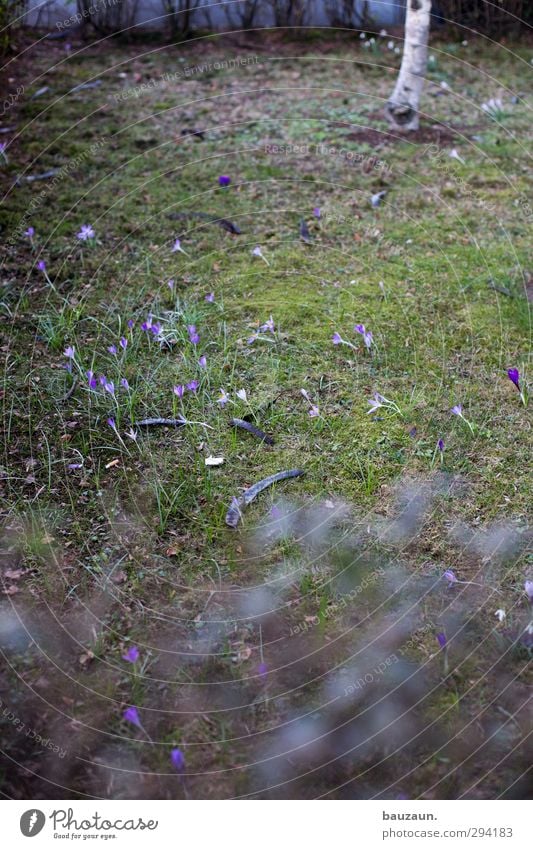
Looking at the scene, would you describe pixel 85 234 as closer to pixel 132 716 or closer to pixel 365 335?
pixel 365 335

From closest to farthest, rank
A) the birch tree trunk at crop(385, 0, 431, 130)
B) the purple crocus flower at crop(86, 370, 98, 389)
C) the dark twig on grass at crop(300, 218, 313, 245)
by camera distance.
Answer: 1. the purple crocus flower at crop(86, 370, 98, 389)
2. the dark twig on grass at crop(300, 218, 313, 245)
3. the birch tree trunk at crop(385, 0, 431, 130)

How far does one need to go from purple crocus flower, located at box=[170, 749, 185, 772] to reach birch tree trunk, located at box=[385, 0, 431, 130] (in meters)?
4.80

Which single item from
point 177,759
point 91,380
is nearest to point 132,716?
point 177,759

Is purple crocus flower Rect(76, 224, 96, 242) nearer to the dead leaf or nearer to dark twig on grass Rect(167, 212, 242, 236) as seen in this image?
dark twig on grass Rect(167, 212, 242, 236)

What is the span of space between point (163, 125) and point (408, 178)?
189 cm

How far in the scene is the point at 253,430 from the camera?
321 centimetres

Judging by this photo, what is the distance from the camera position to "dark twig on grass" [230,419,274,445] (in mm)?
3177

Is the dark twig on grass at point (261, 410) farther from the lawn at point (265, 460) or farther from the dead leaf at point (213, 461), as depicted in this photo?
the dead leaf at point (213, 461)

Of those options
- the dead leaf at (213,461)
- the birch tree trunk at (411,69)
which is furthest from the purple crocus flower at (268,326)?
the birch tree trunk at (411,69)

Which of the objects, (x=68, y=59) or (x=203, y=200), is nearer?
(x=203, y=200)

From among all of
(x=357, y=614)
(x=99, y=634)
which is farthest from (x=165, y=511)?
(x=357, y=614)

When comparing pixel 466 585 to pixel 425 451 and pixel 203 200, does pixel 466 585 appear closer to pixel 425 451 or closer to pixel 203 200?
pixel 425 451

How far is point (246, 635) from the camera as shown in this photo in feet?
8.07

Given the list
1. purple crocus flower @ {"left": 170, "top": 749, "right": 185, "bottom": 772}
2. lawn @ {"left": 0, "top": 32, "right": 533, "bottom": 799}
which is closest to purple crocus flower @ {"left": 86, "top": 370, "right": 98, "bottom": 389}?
lawn @ {"left": 0, "top": 32, "right": 533, "bottom": 799}
